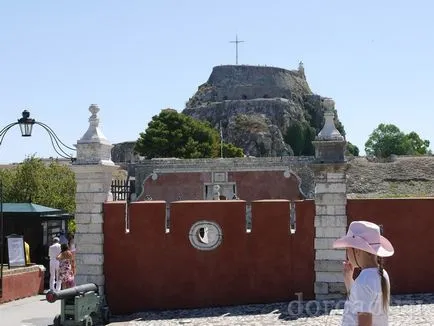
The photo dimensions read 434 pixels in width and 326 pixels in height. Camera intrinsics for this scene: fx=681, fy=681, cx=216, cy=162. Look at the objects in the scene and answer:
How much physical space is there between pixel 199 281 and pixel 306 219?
2.21 metres

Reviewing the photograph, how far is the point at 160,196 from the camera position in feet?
112

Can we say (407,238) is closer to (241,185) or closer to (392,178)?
(241,185)

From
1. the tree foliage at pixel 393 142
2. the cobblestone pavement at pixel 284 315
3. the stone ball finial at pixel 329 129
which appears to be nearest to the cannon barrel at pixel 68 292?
the cobblestone pavement at pixel 284 315

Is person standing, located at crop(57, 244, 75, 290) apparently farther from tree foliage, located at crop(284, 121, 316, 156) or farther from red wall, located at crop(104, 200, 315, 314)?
tree foliage, located at crop(284, 121, 316, 156)

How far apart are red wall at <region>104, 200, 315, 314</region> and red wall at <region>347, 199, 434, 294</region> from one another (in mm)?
1305

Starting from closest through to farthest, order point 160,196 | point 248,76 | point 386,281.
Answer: point 386,281 < point 160,196 < point 248,76

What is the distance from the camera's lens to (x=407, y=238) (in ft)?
39.3

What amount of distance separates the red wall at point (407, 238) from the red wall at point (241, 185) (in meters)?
21.2

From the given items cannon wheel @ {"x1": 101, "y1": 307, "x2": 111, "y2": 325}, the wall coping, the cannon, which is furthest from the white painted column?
the wall coping

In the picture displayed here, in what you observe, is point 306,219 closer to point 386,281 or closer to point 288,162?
point 386,281

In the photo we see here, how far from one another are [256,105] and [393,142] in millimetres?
20944

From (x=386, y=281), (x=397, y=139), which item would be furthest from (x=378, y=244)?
(x=397, y=139)

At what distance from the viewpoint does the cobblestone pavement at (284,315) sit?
1016 cm

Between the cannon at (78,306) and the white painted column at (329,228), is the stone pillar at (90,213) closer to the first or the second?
the cannon at (78,306)
